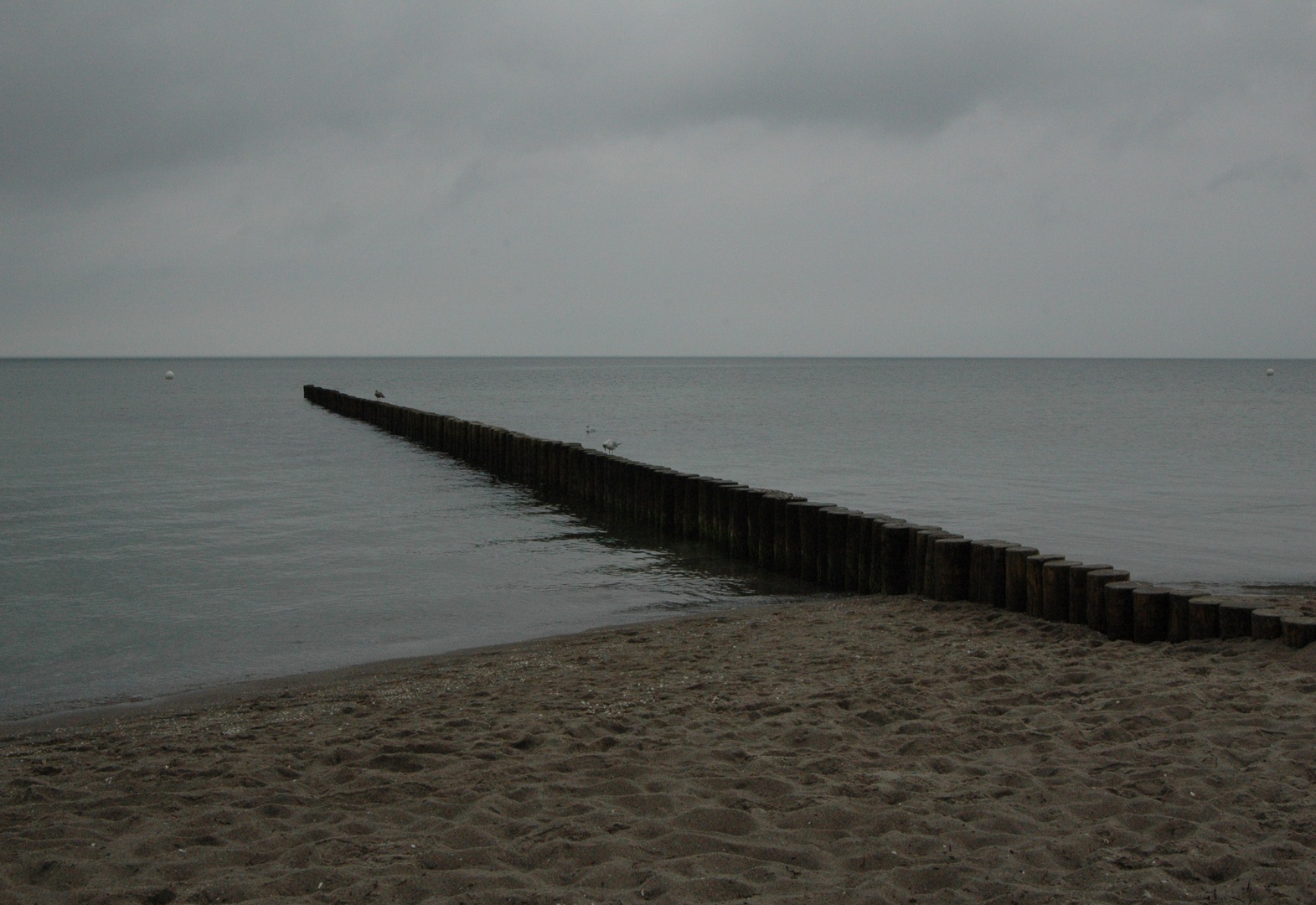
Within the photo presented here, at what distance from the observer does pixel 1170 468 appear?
79.3 ft

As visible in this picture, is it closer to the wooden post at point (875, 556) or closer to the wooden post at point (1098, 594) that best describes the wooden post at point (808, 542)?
the wooden post at point (875, 556)

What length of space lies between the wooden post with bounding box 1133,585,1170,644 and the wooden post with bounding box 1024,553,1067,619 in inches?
34.2

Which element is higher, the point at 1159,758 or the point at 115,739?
the point at 1159,758

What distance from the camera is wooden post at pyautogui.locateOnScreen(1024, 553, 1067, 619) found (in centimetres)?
809

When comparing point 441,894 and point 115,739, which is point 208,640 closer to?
point 115,739

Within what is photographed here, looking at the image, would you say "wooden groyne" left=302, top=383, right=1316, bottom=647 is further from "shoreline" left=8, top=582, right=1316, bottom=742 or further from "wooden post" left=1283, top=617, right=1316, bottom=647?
"shoreline" left=8, top=582, right=1316, bottom=742

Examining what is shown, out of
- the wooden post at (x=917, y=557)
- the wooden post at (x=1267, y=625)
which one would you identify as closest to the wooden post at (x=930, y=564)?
the wooden post at (x=917, y=557)

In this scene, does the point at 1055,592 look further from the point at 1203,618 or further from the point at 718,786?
the point at 718,786

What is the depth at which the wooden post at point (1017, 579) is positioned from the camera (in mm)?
8312

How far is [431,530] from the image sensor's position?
1535cm

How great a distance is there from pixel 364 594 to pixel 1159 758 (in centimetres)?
815

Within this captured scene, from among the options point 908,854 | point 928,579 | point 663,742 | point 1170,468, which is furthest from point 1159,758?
point 1170,468

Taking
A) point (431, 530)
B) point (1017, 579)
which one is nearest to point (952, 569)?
point (1017, 579)

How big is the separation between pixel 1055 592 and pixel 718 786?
4.16 meters
